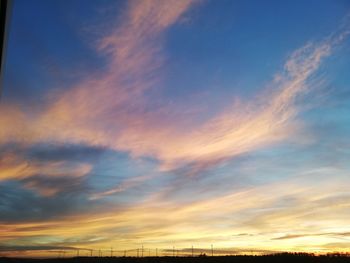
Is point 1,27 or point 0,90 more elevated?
point 1,27

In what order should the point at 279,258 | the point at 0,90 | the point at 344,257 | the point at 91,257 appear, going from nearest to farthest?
the point at 0,90
the point at 344,257
the point at 279,258
the point at 91,257

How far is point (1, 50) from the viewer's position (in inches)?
77.3

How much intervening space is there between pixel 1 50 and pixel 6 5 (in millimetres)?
202

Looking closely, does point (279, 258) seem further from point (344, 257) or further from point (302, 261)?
point (344, 257)

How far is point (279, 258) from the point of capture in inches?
1543

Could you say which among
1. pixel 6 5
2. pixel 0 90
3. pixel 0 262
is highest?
pixel 0 262

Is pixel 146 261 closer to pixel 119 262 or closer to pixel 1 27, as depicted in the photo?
pixel 119 262

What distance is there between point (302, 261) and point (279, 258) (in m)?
2.99

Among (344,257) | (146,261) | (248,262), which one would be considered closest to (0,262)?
→ (146,261)

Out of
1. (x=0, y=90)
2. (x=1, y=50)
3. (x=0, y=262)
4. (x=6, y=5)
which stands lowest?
(x=0, y=90)

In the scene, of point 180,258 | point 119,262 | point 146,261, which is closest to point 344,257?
point 180,258

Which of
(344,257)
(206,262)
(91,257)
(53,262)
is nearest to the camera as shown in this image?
(344,257)

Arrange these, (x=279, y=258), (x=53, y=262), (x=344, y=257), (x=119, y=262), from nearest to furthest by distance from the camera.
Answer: (x=344, y=257)
(x=279, y=258)
(x=119, y=262)
(x=53, y=262)

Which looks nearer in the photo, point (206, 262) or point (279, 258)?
point (279, 258)
